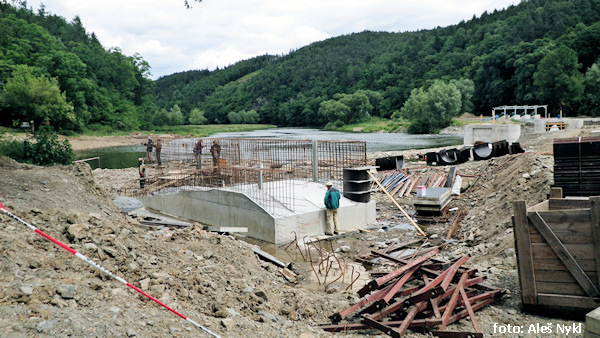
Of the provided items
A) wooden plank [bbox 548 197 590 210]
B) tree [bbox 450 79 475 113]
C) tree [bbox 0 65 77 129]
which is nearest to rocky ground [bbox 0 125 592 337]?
wooden plank [bbox 548 197 590 210]

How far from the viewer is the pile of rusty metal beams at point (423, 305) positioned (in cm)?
557

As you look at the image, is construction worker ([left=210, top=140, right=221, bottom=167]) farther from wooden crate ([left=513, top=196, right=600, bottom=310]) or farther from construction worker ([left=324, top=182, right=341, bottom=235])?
wooden crate ([left=513, top=196, right=600, bottom=310])

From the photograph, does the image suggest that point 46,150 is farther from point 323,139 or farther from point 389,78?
point 389,78

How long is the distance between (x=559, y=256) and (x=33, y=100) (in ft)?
253

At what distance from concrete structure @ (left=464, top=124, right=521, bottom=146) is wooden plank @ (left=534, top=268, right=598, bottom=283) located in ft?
89.2

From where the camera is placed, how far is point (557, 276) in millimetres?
5547

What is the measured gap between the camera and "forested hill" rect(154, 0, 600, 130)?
82.6 metres

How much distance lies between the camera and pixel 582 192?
8.02 metres

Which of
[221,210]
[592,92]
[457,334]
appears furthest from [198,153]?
[592,92]

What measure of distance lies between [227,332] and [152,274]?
5.37 feet

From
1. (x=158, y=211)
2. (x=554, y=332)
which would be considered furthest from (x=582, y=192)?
(x=158, y=211)

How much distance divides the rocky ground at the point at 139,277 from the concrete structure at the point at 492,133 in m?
20.5

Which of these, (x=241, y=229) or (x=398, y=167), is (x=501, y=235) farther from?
(x=398, y=167)

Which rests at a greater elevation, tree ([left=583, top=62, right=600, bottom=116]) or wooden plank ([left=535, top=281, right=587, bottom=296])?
tree ([left=583, top=62, right=600, bottom=116])
